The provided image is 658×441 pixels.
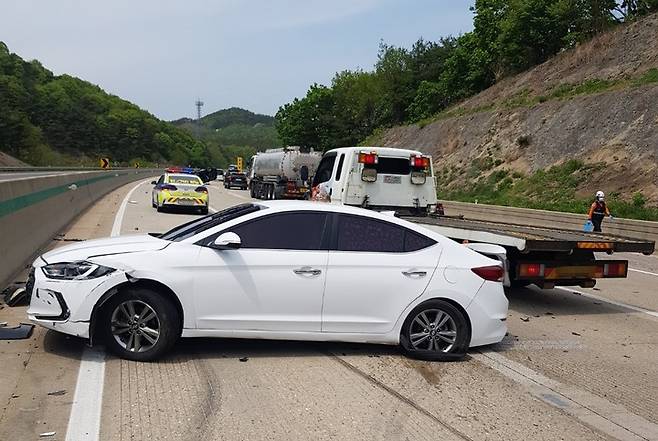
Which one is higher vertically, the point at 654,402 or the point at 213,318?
the point at 213,318

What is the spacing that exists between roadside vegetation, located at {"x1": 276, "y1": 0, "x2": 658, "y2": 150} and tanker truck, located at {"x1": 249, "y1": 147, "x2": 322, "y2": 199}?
13390 mm

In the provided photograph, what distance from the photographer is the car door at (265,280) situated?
5871 millimetres

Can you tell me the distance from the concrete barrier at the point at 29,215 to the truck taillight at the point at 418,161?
304 inches

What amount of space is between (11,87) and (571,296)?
9773 cm

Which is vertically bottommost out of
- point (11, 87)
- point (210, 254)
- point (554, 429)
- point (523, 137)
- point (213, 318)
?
point (554, 429)

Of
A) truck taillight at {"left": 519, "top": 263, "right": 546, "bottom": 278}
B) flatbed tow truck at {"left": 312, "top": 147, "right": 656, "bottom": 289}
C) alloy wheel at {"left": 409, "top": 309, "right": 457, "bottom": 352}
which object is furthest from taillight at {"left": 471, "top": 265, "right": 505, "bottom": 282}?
truck taillight at {"left": 519, "top": 263, "right": 546, "bottom": 278}

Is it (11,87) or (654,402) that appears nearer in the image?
(654,402)

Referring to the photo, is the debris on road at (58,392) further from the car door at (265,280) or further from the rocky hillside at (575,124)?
the rocky hillside at (575,124)

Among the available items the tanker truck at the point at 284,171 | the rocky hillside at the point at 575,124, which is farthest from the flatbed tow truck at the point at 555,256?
the tanker truck at the point at 284,171

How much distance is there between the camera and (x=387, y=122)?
64562 millimetres

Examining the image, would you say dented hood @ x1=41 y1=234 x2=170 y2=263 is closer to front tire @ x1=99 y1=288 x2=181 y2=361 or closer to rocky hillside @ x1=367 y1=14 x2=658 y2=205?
front tire @ x1=99 y1=288 x2=181 y2=361

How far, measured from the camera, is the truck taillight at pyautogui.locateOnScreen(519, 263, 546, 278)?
851 cm

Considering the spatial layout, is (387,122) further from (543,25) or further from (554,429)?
(554,429)

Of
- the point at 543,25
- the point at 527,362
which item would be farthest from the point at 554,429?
the point at 543,25
